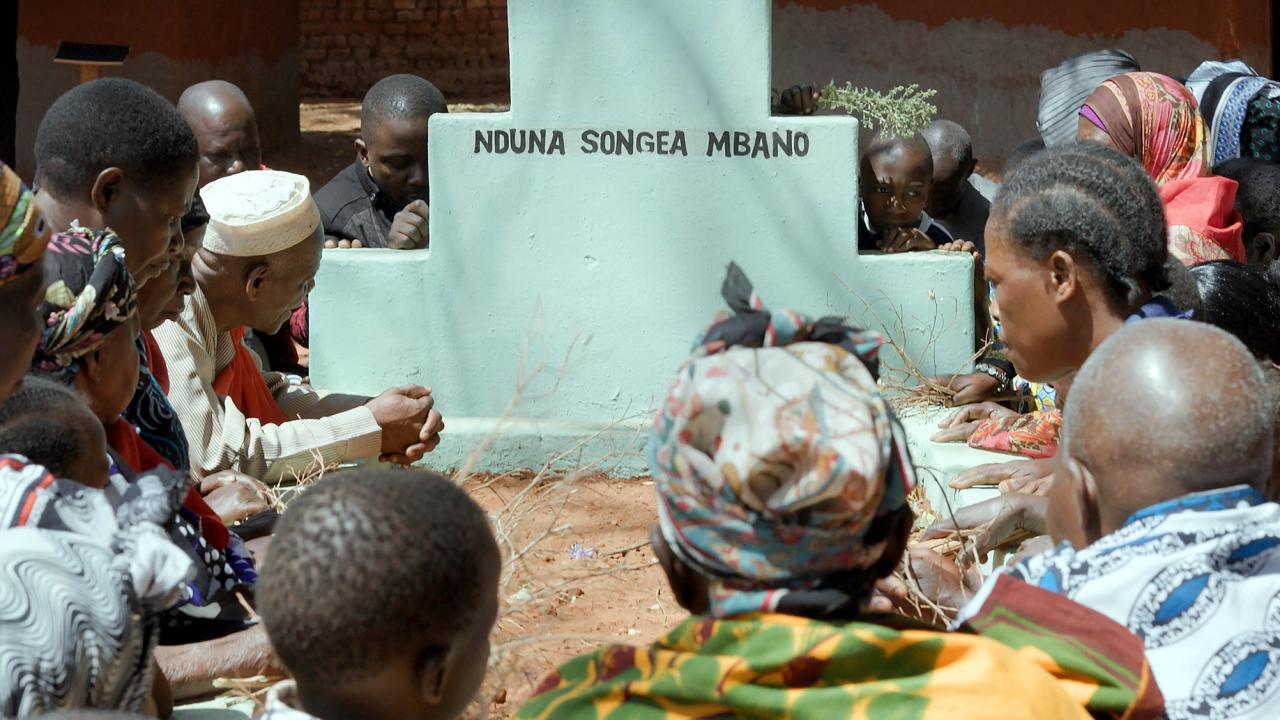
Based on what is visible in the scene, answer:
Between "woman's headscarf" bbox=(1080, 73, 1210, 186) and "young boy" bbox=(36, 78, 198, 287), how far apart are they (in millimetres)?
2692

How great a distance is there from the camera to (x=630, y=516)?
517cm

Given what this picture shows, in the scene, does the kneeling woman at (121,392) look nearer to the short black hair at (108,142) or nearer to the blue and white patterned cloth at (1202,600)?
the short black hair at (108,142)

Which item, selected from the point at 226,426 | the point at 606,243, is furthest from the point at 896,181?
the point at 226,426

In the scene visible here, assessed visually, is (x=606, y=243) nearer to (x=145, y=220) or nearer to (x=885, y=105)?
(x=885, y=105)

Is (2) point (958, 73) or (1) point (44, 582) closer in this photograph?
(1) point (44, 582)

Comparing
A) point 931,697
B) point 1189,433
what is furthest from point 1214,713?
point 931,697

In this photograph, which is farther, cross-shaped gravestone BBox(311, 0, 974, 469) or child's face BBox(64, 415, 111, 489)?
cross-shaped gravestone BBox(311, 0, 974, 469)

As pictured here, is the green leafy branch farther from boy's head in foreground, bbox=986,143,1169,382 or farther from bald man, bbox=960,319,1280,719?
bald man, bbox=960,319,1280,719

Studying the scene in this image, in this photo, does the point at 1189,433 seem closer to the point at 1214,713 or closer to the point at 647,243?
the point at 1214,713

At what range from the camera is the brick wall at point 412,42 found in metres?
15.3

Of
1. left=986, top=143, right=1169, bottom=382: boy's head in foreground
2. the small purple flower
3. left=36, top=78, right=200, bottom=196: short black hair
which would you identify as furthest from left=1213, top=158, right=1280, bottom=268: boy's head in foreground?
left=36, top=78, right=200, bottom=196: short black hair

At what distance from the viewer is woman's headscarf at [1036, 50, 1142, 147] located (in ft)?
17.7

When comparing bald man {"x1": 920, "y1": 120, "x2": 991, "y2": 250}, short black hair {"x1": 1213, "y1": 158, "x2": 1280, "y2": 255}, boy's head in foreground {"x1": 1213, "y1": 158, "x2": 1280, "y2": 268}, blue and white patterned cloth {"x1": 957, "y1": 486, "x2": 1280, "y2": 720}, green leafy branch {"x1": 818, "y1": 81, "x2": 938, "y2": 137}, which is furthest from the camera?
bald man {"x1": 920, "y1": 120, "x2": 991, "y2": 250}

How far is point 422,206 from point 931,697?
15.2ft
